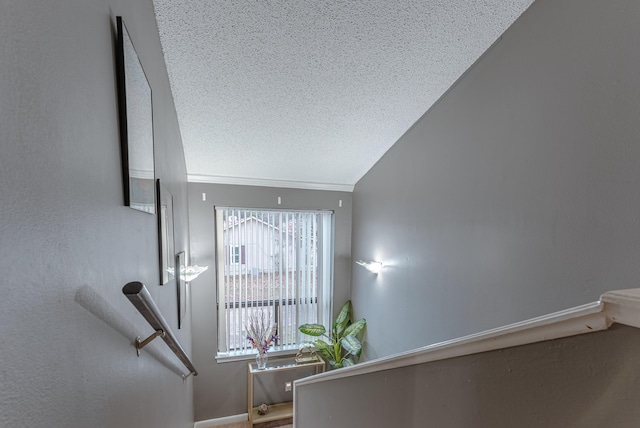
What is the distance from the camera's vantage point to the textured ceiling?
1375 mm

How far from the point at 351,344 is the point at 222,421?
1882 millimetres

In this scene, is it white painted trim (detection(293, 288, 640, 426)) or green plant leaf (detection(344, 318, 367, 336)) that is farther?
green plant leaf (detection(344, 318, 367, 336))

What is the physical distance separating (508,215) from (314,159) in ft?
6.16

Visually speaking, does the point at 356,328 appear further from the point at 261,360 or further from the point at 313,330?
the point at 261,360

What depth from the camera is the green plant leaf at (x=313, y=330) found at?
3418 millimetres

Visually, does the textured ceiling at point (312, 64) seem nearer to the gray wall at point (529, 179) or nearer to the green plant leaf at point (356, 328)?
the gray wall at point (529, 179)

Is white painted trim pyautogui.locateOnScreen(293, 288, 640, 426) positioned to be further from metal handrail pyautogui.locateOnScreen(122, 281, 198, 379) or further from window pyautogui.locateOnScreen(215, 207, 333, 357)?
window pyautogui.locateOnScreen(215, 207, 333, 357)

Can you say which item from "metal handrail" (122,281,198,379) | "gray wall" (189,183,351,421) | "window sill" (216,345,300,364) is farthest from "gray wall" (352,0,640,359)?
"gray wall" (189,183,351,421)

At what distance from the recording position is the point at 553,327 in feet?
1.52

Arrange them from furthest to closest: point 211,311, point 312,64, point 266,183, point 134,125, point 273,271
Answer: point 273,271
point 266,183
point 211,311
point 312,64
point 134,125

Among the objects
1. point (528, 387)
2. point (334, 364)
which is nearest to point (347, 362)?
point (334, 364)

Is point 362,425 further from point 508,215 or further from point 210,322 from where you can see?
point 210,322

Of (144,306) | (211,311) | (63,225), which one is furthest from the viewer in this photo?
(211,311)

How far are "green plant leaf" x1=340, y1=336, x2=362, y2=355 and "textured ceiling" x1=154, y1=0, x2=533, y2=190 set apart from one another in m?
2.26
